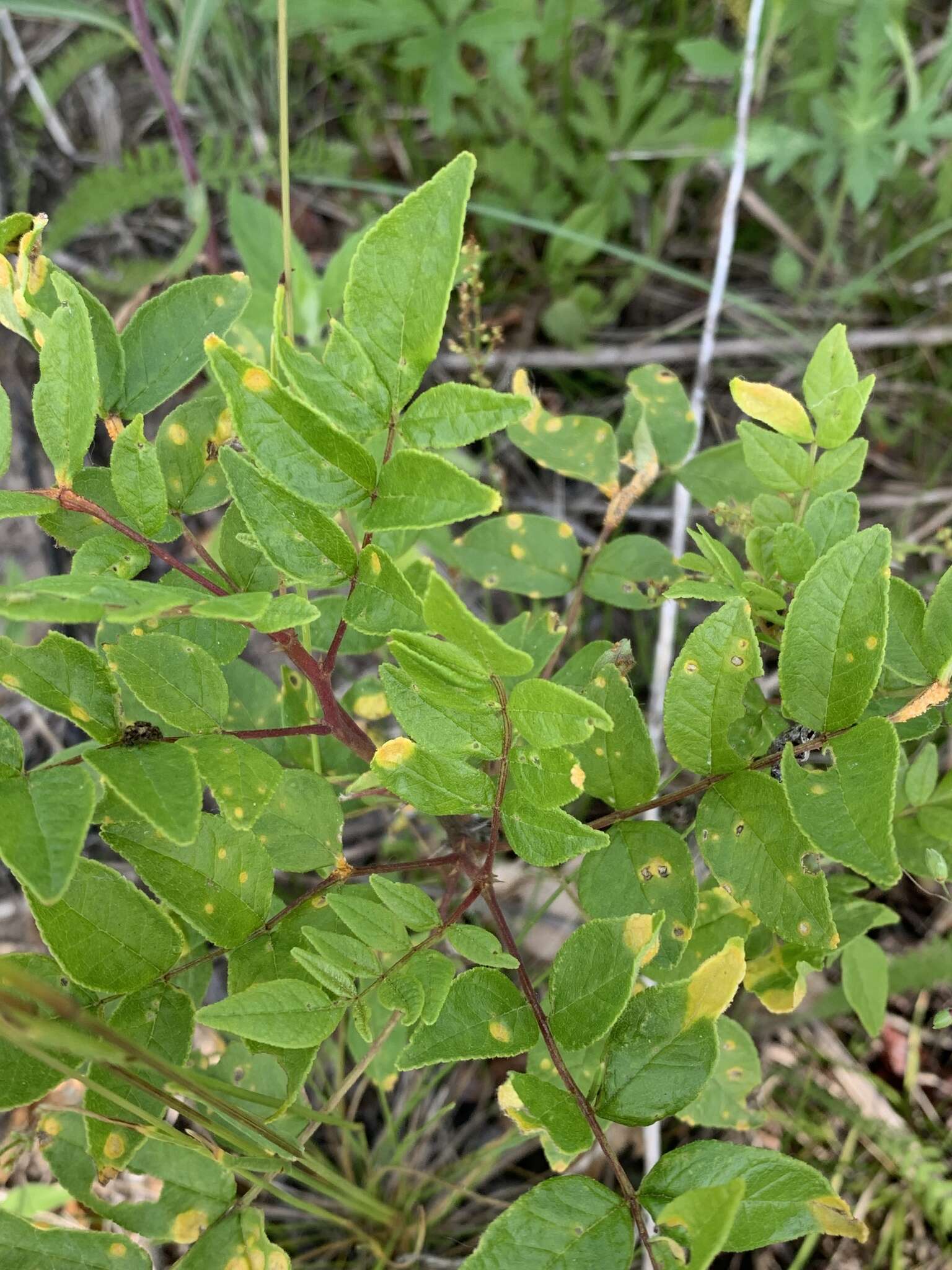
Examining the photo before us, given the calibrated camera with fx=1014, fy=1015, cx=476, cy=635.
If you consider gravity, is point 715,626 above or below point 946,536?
above

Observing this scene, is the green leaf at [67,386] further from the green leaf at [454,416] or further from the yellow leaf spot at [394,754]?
the yellow leaf spot at [394,754]

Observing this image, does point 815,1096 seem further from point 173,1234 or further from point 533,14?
point 533,14

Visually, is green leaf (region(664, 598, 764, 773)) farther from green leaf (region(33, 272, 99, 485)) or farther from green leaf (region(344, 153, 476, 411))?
green leaf (region(33, 272, 99, 485))

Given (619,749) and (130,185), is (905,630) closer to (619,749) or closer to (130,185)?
(619,749)

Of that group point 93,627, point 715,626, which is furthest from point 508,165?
point 715,626

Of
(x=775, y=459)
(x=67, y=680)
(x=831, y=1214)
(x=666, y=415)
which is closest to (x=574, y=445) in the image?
(x=666, y=415)

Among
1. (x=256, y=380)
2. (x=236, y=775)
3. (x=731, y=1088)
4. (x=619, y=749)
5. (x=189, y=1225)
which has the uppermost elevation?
(x=256, y=380)

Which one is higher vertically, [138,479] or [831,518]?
[138,479]
